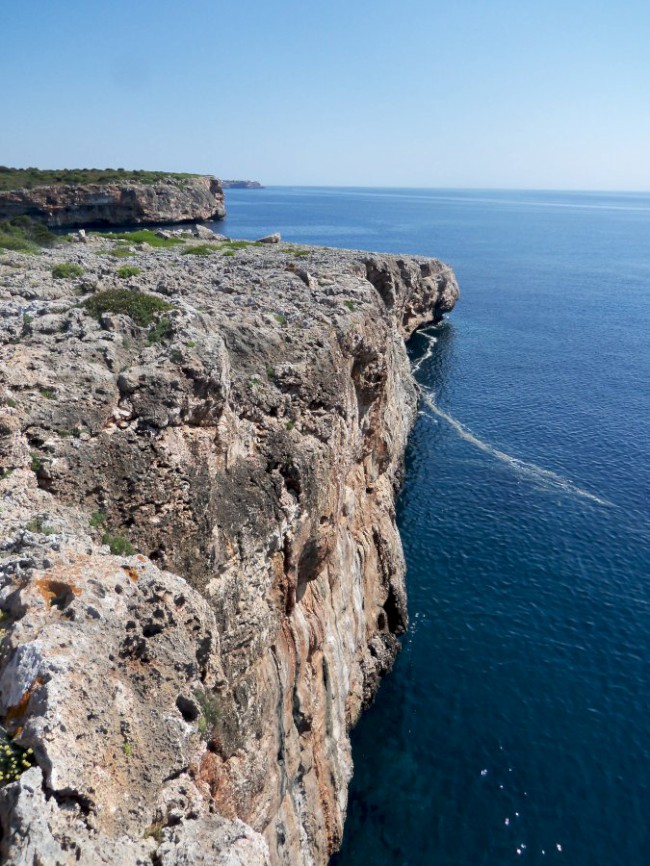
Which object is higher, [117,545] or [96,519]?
[96,519]

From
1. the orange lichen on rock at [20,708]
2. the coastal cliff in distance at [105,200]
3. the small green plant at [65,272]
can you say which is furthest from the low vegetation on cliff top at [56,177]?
the orange lichen on rock at [20,708]

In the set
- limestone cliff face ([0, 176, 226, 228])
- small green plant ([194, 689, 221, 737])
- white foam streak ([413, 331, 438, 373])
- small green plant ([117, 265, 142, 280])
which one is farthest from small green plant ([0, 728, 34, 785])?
limestone cliff face ([0, 176, 226, 228])

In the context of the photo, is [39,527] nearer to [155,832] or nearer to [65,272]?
[155,832]

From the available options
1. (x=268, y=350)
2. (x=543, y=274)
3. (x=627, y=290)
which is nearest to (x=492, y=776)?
(x=268, y=350)

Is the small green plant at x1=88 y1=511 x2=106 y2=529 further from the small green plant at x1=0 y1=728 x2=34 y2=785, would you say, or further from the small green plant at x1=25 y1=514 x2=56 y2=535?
the small green plant at x1=0 y1=728 x2=34 y2=785

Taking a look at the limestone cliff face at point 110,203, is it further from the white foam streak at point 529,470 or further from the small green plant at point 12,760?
the small green plant at point 12,760

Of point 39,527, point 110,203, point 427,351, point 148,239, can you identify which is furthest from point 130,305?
point 110,203
